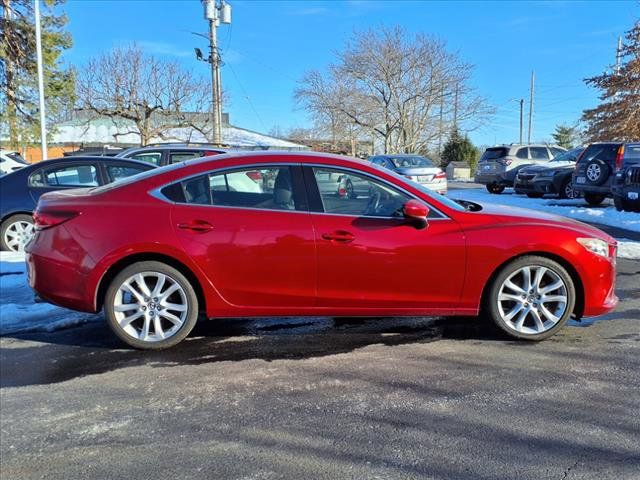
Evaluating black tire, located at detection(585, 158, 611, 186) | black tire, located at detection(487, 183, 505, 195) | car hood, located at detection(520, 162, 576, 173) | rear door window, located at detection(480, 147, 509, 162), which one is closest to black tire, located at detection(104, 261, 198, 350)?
black tire, located at detection(585, 158, 611, 186)

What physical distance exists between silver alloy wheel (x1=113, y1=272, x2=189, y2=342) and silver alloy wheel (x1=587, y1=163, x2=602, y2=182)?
12.2 meters

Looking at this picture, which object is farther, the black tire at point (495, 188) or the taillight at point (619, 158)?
the black tire at point (495, 188)

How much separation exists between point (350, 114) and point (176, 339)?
3646 cm

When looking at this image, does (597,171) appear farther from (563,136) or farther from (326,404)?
(563,136)

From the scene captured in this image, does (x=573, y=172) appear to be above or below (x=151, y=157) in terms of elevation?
below

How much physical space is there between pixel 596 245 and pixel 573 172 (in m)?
11.3

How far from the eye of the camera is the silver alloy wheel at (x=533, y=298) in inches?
164

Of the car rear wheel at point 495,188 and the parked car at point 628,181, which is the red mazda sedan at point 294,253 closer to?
the parked car at point 628,181

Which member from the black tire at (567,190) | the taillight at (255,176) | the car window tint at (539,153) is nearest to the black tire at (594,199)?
the black tire at (567,190)

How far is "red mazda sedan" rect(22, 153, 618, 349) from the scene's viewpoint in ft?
13.2

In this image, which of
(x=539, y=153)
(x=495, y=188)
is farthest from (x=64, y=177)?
(x=539, y=153)

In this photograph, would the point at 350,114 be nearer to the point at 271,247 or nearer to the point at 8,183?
the point at 8,183

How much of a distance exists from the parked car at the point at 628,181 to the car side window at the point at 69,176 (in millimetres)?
10398

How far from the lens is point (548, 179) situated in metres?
15.9
